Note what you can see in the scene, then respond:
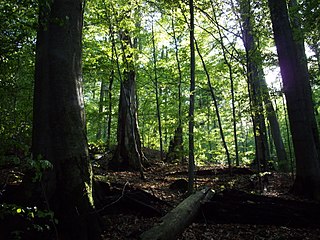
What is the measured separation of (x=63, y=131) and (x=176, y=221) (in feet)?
8.16

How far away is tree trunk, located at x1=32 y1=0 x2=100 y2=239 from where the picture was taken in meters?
4.16

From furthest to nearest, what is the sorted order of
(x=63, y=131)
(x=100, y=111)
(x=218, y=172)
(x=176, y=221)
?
(x=100, y=111) < (x=218, y=172) < (x=176, y=221) < (x=63, y=131)

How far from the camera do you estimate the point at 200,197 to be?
5.95m

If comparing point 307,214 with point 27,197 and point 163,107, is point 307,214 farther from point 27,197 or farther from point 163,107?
point 163,107

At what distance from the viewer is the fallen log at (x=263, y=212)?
532cm

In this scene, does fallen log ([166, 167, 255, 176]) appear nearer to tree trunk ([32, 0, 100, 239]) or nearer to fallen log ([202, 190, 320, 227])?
fallen log ([202, 190, 320, 227])

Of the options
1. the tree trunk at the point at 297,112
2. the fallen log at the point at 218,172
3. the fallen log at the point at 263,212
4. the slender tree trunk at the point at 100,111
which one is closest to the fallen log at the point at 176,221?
the fallen log at the point at 263,212

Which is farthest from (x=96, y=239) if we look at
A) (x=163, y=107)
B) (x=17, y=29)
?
(x=163, y=107)

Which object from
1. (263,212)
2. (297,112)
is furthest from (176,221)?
(297,112)

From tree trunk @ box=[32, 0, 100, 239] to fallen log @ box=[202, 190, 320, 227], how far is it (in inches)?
106

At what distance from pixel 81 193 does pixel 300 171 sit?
6118 millimetres

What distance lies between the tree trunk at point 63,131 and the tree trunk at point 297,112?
589cm

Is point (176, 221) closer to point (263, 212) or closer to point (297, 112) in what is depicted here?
point (263, 212)

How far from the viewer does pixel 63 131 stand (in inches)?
173
